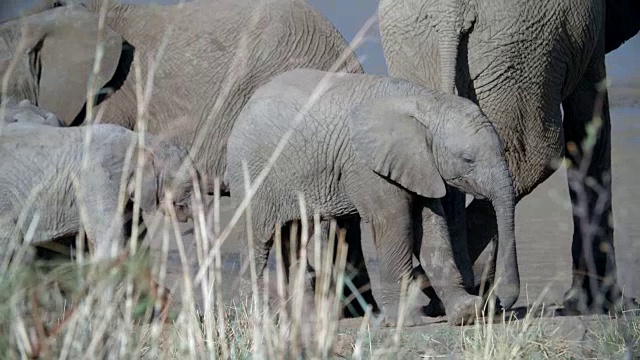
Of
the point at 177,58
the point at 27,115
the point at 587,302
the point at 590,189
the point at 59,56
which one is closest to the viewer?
the point at 27,115

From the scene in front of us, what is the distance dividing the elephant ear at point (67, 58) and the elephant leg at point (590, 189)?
2.12 metres

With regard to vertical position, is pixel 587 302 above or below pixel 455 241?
below

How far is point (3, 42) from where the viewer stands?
7.54 m

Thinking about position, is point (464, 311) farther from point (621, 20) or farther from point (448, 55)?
point (621, 20)

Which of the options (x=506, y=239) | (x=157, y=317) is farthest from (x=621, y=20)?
(x=157, y=317)

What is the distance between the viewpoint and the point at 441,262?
5.90 m

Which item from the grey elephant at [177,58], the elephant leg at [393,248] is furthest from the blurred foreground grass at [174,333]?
the grey elephant at [177,58]

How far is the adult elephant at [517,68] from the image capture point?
612 centimetres

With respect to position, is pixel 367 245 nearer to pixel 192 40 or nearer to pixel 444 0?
pixel 192 40

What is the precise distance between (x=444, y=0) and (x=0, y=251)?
184 cm

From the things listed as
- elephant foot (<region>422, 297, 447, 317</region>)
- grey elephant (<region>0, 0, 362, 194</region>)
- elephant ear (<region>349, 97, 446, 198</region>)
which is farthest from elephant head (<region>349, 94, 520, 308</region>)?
grey elephant (<region>0, 0, 362, 194</region>)

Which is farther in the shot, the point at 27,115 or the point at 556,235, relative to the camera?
the point at 556,235

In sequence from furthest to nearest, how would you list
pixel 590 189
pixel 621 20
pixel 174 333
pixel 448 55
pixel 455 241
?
pixel 621 20 → pixel 590 189 → pixel 455 241 → pixel 448 55 → pixel 174 333

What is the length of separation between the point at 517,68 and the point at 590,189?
0.94 m
